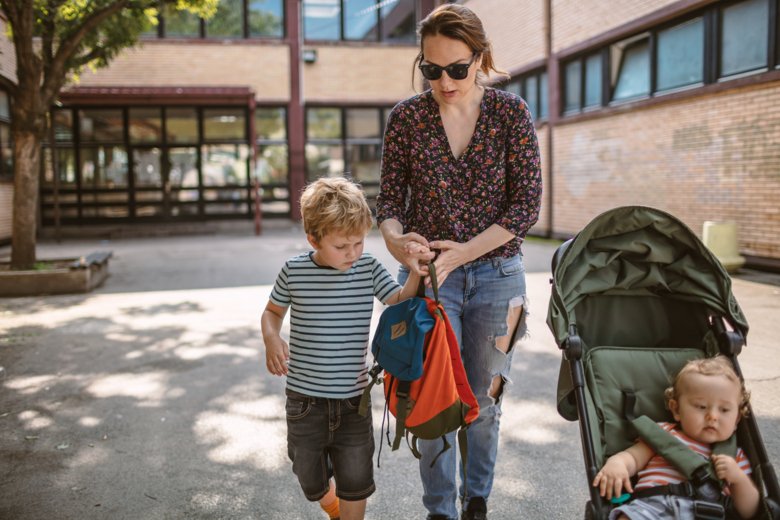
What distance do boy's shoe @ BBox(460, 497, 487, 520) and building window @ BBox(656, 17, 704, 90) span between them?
11080 mm

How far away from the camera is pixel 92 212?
71.2ft

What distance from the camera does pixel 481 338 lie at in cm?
305

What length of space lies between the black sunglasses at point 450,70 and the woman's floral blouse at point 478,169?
0.17 metres

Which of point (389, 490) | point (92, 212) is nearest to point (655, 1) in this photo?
point (389, 490)

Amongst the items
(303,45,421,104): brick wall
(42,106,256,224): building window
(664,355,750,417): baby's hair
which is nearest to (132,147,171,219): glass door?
(42,106,256,224): building window

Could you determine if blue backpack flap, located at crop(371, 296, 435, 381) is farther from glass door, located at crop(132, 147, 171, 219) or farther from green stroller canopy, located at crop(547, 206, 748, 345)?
glass door, located at crop(132, 147, 171, 219)

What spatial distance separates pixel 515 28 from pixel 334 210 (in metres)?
17.7

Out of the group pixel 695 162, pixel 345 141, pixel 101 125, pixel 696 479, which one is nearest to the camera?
pixel 696 479

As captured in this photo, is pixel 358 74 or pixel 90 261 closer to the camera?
pixel 90 261

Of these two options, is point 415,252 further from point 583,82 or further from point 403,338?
point 583,82

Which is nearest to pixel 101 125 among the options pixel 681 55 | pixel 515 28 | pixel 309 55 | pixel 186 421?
pixel 309 55

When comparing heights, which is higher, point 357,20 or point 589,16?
point 357,20

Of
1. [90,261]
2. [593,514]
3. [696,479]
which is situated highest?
[90,261]

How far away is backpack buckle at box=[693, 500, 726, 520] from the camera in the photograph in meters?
2.37
